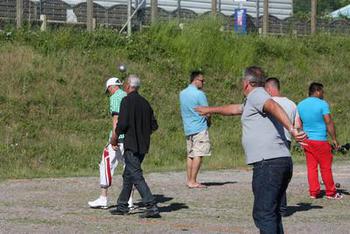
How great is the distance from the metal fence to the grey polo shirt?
17455 mm

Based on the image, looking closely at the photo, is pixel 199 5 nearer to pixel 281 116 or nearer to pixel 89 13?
pixel 89 13

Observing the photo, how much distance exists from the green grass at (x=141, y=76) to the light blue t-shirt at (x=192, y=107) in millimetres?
3338

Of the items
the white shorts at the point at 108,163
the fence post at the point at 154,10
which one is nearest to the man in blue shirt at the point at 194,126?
the white shorts at the point at 108,163

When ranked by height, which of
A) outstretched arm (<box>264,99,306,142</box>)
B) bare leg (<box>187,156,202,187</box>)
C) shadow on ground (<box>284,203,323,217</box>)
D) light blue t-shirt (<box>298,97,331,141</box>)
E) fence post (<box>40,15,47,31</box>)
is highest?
fence post (<box>40,15,47,31</box>)

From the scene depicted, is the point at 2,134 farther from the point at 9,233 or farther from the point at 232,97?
the point at 9,233

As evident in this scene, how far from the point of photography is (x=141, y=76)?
24.4 meters

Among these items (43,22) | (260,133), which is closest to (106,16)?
(43,22)

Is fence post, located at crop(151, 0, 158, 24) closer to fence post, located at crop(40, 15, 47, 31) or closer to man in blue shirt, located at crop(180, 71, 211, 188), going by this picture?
fence post, located at crop(40, 15, 47, 31)

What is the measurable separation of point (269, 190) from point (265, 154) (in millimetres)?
349

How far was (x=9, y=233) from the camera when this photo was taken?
1035 cm

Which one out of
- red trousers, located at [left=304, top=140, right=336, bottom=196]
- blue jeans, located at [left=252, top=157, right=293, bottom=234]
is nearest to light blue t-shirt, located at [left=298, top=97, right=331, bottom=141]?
red trousers, located at [left=304, top=140, right=336, bottom=196]

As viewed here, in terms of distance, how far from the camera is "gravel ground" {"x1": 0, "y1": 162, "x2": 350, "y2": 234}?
1093 cm

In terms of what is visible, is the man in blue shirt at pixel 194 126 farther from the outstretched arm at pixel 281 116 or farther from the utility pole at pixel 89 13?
the utility pole at pixel 89 13

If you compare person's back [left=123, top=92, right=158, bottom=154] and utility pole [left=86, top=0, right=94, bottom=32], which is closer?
person's back [left=123, top=92, right=158, bottom=154]
